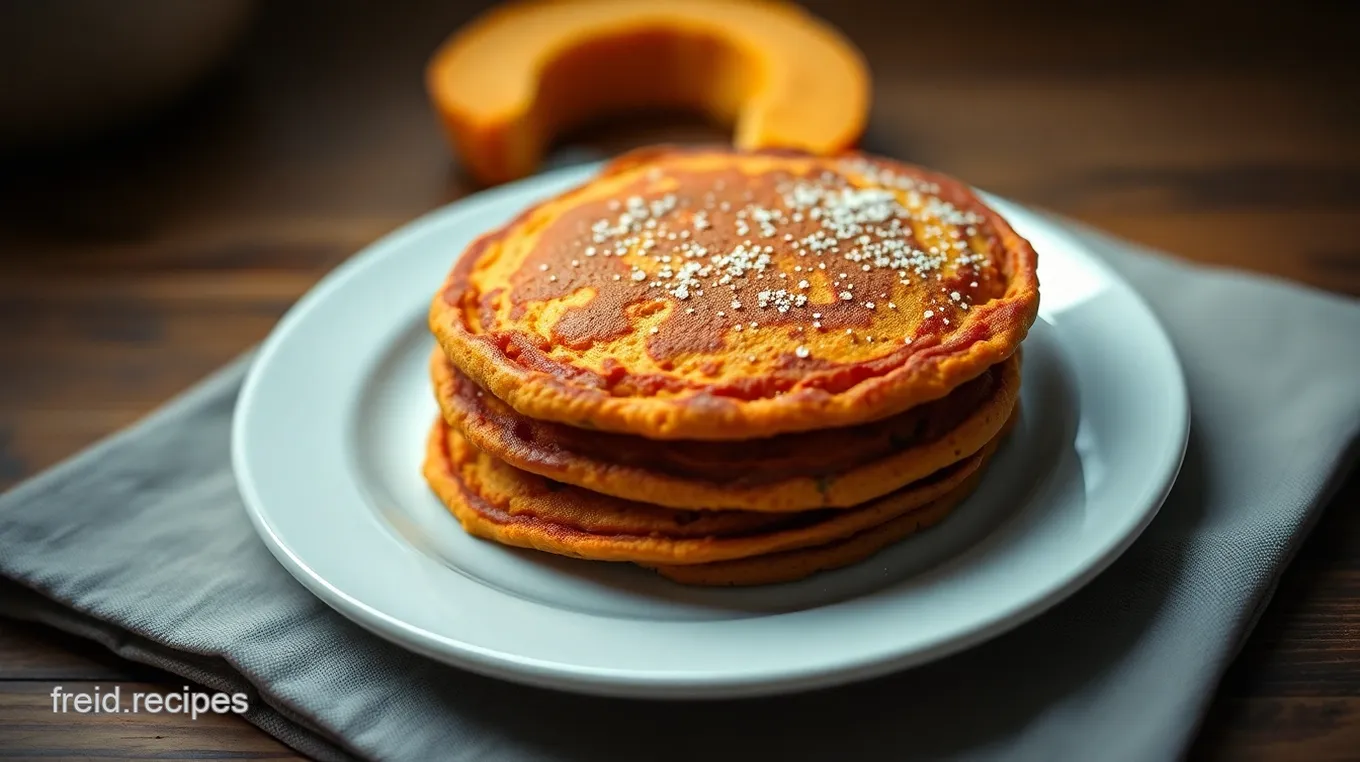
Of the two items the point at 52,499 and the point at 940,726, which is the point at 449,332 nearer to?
the point at 52,499

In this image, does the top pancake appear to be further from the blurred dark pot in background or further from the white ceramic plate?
the blurred dark pot in background

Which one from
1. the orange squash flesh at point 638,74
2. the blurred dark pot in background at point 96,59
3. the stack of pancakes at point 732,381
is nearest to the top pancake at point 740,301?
the stack of pancakes at point 732,381

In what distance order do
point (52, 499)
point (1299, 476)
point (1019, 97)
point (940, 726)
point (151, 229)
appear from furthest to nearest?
point (1019, 97) → point (151, 229) → point (52, 499) → point (1299, 476) → point (940, 726)

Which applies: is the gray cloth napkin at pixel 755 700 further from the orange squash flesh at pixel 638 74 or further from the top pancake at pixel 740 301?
the orange squash flesh at pixel 638 74

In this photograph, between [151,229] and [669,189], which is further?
[151,229]

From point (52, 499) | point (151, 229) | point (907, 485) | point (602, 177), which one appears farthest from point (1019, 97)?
point (52, 499)

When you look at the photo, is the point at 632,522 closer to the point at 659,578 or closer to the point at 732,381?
the point at 659,578

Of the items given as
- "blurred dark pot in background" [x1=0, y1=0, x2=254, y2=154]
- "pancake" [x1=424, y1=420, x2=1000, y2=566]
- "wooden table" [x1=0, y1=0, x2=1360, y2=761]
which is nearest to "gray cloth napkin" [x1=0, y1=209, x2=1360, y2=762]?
"wooden table" [x1=0, y1=0, x2=1360, y2=761]
